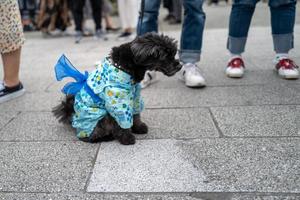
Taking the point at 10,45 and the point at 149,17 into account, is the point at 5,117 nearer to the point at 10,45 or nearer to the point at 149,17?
the point at 10,45

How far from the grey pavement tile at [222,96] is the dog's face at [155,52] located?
0.93 m

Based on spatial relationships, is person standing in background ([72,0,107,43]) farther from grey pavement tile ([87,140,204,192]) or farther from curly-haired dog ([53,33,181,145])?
grey pavement tile ([87,140,204,192])

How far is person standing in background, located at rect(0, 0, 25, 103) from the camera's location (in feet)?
12.1

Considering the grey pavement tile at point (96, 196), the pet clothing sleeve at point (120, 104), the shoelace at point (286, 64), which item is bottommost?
the grey pavement tile at point (96, 196)

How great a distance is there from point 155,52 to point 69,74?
0.76 m

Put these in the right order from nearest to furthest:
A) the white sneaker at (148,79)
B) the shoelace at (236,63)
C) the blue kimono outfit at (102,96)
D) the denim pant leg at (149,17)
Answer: the blue kimono outfit at (102,96), the denim pant leg at (149,17), the white sneaker at (148,79), the shoelace at (236,63)

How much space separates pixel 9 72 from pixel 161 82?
5.20 ft

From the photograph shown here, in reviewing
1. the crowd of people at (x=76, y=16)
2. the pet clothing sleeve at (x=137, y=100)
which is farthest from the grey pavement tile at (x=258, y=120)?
the crowd of people at (x=76, y=16)

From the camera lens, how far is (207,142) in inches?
107

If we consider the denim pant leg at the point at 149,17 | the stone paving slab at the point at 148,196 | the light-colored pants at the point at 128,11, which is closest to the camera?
the stone paving slab at the point at 148,196

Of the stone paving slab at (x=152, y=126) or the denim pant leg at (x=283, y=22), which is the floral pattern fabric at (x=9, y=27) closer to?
the stone paving slab at (x=152, y=126)

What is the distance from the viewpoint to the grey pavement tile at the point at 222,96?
3.51m

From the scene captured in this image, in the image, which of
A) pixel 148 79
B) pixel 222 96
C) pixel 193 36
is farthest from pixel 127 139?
pixel 193 36

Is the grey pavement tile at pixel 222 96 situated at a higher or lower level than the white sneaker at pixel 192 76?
lower
